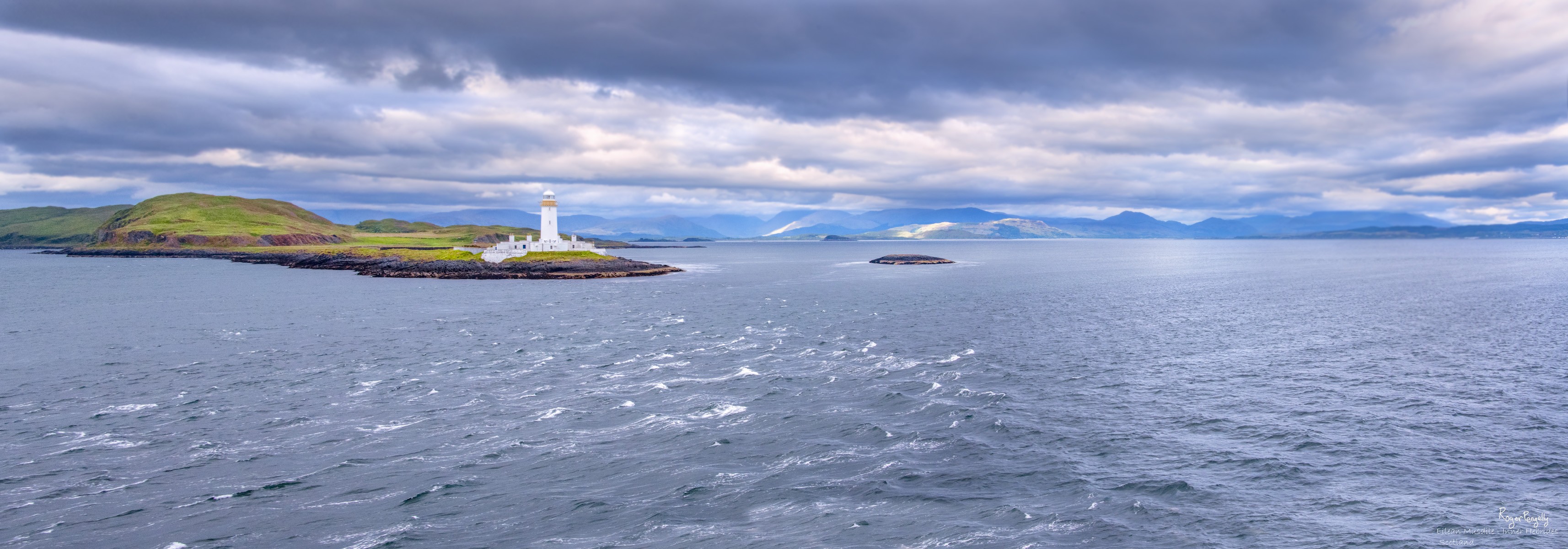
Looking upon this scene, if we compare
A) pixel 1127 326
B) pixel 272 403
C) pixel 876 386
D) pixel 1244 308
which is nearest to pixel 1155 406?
pixel 876 386

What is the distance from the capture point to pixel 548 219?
150125 mm

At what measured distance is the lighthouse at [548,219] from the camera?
148m

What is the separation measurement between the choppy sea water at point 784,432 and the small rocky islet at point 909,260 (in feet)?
353

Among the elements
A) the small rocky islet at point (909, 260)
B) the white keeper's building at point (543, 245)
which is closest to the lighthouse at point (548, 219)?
the white keeper's building at point (543, 245)

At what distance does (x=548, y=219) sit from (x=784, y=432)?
130 metres

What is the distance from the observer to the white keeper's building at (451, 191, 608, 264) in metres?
141

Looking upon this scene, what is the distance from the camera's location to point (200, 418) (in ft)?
103

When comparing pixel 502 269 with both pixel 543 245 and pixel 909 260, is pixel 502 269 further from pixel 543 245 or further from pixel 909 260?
pixel 909 260

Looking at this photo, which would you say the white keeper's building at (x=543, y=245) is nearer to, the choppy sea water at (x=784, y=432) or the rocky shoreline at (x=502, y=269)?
the rocky shoreline at (x=502, y=269)

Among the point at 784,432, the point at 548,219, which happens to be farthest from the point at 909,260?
the point at 784,432

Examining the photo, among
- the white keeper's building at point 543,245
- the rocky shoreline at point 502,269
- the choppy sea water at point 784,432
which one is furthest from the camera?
the white keeper's building at point 543,245

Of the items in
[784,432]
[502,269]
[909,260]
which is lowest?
[784,432]

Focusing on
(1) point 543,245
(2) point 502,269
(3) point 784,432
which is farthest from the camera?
(1) point 543,245

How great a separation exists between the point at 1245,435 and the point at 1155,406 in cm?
475
